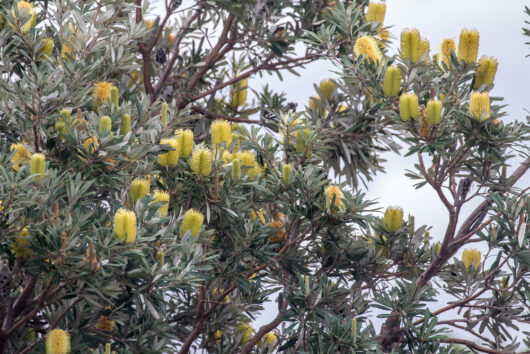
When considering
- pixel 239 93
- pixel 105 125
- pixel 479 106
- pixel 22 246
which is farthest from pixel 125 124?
pixel 239 93

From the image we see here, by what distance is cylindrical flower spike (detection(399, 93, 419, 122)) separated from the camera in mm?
3146

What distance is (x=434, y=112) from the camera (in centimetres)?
316

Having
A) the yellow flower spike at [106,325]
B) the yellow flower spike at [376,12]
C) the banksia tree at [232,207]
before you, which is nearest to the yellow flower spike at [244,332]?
the banksia tree at [232,207]

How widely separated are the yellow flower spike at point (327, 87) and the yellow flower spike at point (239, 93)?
910 mm

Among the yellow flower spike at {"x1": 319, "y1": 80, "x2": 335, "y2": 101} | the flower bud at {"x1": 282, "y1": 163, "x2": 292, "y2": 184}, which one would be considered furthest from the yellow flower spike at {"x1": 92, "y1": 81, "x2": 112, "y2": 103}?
the yellow flower spike at {"x1": 319, "y1": 80, "x2": 335, "y2": 101}

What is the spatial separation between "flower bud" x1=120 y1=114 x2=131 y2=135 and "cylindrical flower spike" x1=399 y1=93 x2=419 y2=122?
1186 millimetres

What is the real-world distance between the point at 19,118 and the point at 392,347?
7.17 ft

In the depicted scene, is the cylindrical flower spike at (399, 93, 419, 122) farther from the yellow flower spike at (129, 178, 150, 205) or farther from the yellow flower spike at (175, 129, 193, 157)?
the yellow flower spike at (129, 178, 150, 205)

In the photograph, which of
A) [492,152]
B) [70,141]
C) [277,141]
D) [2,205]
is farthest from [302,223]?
[2,205]

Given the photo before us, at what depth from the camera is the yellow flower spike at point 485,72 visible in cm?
351

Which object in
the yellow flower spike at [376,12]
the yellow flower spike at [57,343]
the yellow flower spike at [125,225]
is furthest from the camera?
the yellow flower spike at [376,12]

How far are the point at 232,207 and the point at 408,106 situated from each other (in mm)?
929

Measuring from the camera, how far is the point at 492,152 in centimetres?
341

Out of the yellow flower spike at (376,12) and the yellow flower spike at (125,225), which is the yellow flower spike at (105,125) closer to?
the yellow flower spike at (125,225)
